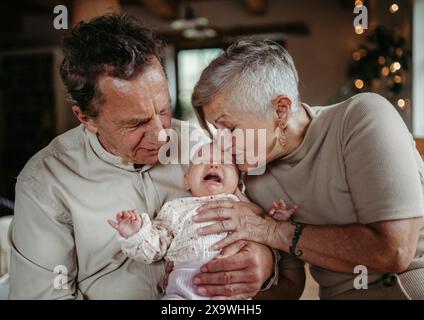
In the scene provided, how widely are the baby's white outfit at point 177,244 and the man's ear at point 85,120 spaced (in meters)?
0.29

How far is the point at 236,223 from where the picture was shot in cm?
111

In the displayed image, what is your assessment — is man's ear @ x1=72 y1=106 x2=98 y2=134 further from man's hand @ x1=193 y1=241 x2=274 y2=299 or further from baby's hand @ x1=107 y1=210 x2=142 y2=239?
man's hand @ x1=193 y1=241 x2=274 y2=299

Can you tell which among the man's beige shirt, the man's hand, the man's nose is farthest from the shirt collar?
the man's hand

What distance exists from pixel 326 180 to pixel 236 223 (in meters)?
0.25

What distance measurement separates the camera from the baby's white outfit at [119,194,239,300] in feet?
3.47

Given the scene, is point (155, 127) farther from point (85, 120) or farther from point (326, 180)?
point (326, 180)

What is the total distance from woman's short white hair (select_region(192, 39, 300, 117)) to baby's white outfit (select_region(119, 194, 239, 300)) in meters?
0.26

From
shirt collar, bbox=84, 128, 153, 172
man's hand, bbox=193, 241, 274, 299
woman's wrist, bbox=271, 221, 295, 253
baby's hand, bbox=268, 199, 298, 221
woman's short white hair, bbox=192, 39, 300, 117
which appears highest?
woman's short white hair, bbox=192, 39, 300, 117

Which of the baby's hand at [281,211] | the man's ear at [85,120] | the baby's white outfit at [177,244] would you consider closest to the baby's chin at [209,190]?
the baby's white outfit at [177,244]

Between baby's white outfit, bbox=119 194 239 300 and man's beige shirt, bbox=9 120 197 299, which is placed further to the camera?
man's beige shirt, bbox=9 120 197 299

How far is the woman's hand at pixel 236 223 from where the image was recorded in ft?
3.60

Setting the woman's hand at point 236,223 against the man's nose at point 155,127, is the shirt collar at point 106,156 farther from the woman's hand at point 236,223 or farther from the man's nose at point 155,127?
the woman's hand at point 236,223
